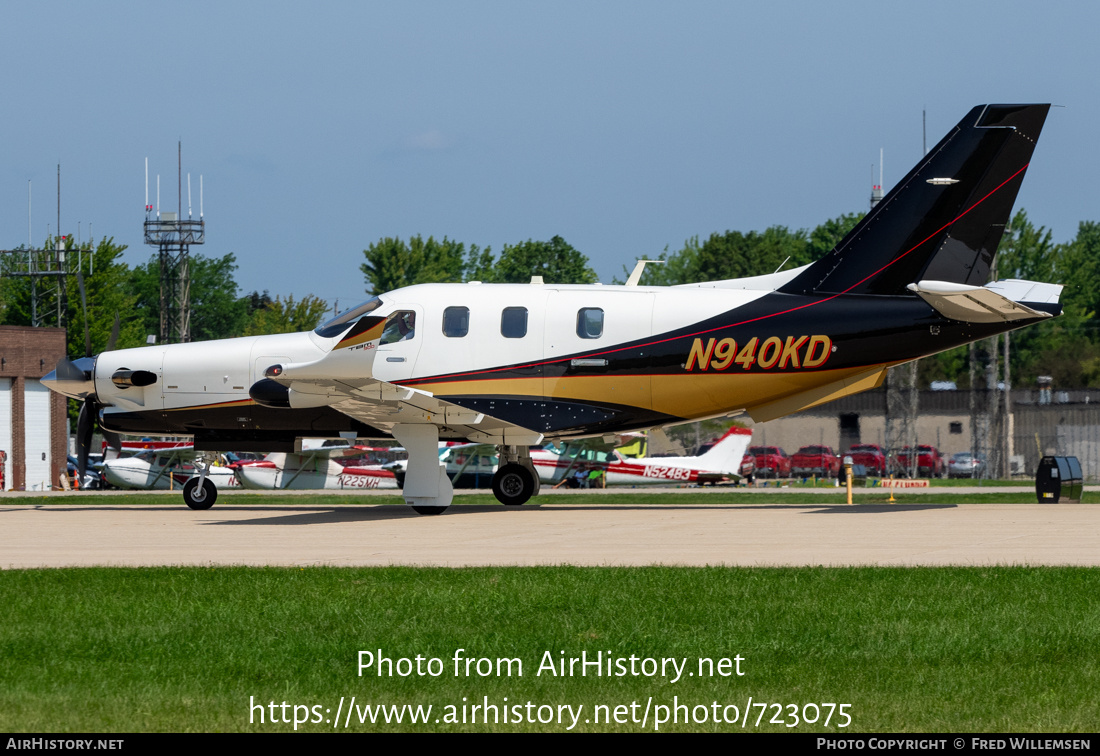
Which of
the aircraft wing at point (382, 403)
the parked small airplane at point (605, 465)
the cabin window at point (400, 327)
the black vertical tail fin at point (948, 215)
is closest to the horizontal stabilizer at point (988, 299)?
the black vertical tail fin at point (948, 215)

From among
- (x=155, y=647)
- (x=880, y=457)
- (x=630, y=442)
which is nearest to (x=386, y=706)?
(x=155, y=647)

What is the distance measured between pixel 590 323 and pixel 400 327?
321 cm

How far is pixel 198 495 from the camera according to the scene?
23500 mm

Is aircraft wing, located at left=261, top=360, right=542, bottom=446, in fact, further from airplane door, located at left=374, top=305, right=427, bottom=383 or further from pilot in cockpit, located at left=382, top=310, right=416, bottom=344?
pilot in cockpit, located at left=382, top=310, right=416, bottom=344

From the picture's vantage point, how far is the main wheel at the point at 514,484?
927 inches

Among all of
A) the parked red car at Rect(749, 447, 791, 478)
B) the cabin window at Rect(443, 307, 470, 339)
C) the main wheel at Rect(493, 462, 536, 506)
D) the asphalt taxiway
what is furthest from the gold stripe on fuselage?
the parked red car at Rect(749, 447, 791, 478)

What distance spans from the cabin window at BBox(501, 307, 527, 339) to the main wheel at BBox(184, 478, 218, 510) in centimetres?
685

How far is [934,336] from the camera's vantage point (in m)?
19.9

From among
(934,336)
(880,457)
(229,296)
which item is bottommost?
(880,457)

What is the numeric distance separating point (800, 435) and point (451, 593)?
64.3 m

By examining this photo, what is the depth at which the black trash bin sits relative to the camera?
24750 millimetres

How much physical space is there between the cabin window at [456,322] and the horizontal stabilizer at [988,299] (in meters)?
7.23

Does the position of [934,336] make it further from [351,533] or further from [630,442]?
[630,442]

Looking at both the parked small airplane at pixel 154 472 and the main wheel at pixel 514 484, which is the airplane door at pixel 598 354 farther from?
the parked small airplane at pixel 154 472
